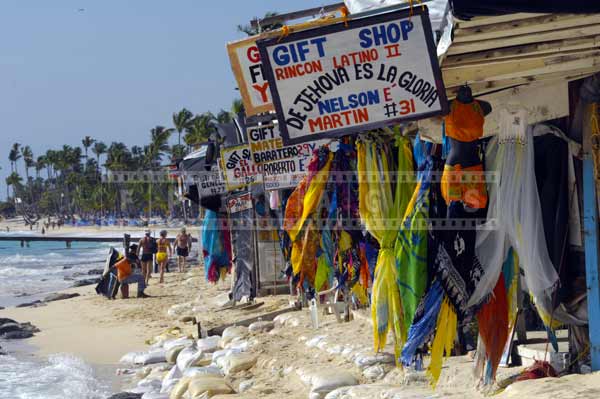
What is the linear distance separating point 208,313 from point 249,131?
588cm

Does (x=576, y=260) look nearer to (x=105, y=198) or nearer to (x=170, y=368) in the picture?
(x=170, y=368)

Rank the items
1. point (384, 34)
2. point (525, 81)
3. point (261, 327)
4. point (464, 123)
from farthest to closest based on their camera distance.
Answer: point (261, 327) < point (525, 81) < point (464, 123) < point (384, 34)

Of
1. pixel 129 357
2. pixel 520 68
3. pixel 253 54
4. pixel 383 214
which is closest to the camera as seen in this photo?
pixel 520 68

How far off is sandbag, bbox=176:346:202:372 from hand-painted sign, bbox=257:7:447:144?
645 cm

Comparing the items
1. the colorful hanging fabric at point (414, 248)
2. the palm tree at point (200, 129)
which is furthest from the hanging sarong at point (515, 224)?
the palm tree at point (200, 129)

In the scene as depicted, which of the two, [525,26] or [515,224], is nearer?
[525,26]

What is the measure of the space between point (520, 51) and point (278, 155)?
5350mm

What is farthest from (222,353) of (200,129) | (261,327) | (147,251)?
(200,129)

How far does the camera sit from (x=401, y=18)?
4.41m

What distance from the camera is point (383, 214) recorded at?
6.34 m

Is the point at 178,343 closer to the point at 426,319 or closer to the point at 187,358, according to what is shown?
the point at 187,358

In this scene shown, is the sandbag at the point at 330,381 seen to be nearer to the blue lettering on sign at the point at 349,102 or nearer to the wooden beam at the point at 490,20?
the blue lettering on sign at the point at 349,102

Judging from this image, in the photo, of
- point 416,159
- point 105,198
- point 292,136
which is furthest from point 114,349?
point 105,198

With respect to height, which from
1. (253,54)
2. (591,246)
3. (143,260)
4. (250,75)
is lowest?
(143,260)
